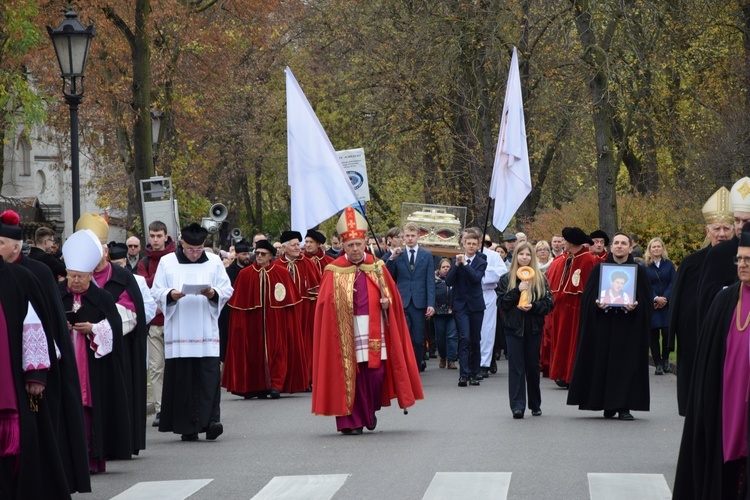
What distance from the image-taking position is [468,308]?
781 inches

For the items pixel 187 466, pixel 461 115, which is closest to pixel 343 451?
pixel 187 466

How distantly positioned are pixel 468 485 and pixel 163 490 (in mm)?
2143

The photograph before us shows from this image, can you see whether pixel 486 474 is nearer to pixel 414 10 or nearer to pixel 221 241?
pixel 414 10

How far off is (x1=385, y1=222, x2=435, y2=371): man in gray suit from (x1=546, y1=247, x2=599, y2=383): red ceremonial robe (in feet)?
5.57

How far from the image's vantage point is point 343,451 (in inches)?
490

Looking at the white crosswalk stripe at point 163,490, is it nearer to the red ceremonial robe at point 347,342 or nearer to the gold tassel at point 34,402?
the gold tassel at point 34,402

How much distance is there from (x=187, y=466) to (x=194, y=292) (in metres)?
2.30

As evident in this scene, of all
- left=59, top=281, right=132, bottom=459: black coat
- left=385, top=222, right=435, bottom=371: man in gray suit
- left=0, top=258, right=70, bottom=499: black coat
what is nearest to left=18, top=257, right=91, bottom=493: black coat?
left=0, top=258, right=70, bottom=499: black coat

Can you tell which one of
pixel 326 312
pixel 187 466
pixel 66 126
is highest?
pixel 66 126

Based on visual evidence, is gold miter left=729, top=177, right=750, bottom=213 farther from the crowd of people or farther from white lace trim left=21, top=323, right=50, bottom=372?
white lace trim left=21, top=323, right=50, bottom=372

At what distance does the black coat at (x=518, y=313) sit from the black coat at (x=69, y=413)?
6.32m

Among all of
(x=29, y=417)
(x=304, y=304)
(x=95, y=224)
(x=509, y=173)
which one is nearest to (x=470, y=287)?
(x=304, y=304)

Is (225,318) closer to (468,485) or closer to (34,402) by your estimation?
(468,485)

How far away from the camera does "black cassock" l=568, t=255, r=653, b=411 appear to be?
14898 mm
